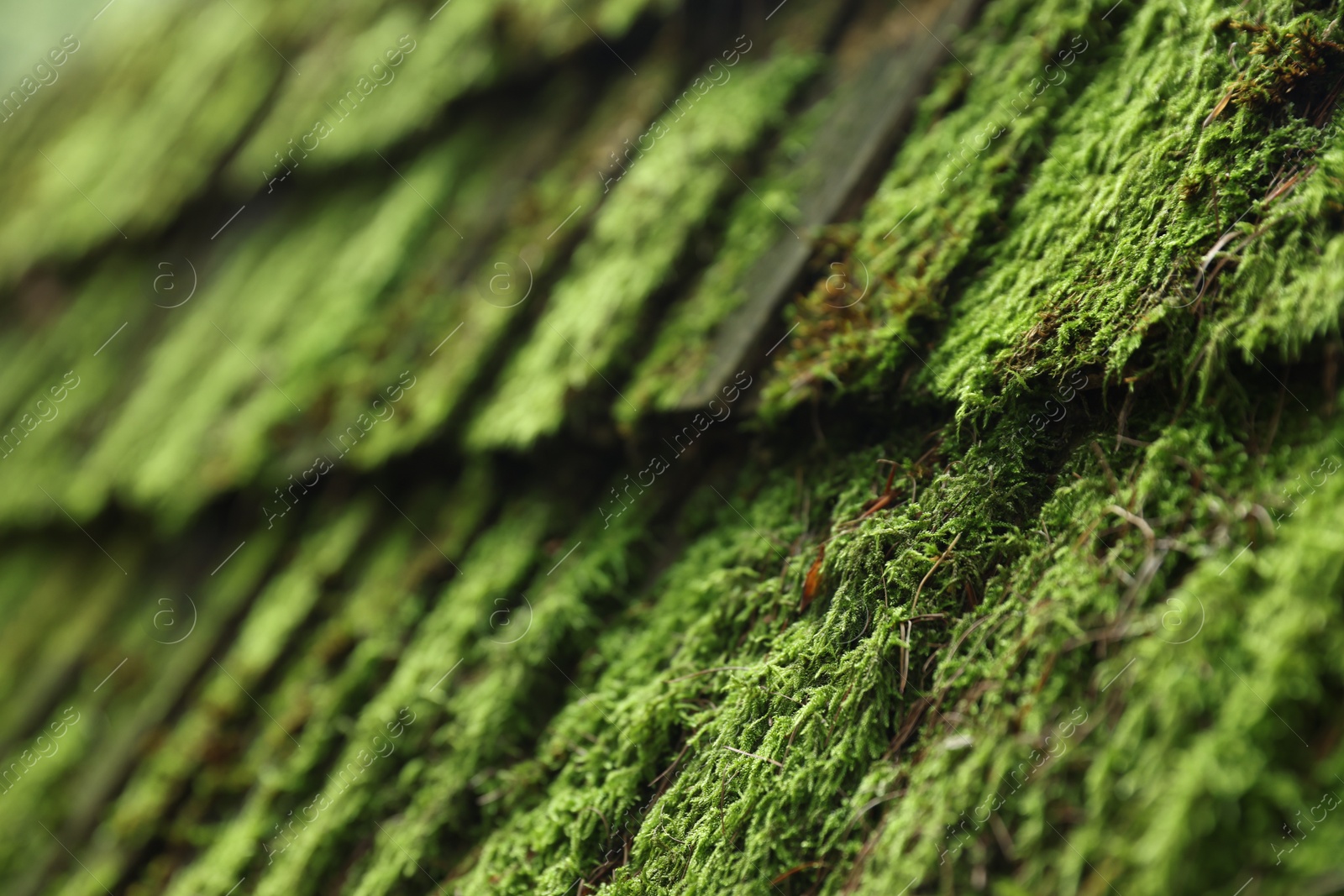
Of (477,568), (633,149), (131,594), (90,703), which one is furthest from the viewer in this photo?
(131,594)

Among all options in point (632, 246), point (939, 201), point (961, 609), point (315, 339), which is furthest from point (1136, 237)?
point (315, 339)

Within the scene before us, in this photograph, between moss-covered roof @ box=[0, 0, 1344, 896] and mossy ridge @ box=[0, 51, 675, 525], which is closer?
moss-covered roof @ box=[0, 0, 1344, 896]

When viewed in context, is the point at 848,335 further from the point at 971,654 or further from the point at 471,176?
the point at 471,176

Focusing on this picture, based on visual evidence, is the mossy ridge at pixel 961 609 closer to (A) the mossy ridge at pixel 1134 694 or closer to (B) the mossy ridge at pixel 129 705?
(A) the mossy ridge at pixel 1134 694

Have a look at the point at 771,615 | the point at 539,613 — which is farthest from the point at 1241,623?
the point at 539,613

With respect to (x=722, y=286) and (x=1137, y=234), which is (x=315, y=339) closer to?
(x=722, y=286)

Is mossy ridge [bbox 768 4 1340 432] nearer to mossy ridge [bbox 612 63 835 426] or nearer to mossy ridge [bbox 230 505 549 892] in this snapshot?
mossy ridge [bbox 612 63 835 426]

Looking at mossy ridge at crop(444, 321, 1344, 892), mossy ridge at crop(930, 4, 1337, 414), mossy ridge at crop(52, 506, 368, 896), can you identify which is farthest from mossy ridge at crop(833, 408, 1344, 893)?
mossy ridge at crop(52, 506, 368, 896)

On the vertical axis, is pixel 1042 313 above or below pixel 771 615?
above

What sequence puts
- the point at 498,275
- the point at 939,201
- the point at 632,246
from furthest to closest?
the point at 498,275, the point at 632,246, the point at 939,201

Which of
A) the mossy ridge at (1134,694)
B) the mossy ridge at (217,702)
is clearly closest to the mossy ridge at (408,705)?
the mossy ridge at (217,702)

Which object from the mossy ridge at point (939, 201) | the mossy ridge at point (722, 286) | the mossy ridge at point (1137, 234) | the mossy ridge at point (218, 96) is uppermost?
the mossy ridge at point (218, 96)
